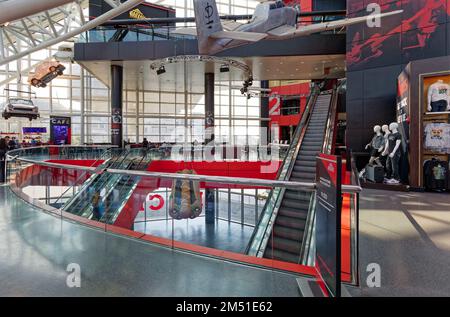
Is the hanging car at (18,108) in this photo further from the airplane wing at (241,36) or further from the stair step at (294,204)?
the stair step at (294,204)

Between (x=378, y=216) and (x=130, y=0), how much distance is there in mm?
11079

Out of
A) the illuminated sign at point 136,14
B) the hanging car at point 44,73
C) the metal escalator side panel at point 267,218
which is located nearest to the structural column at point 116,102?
the illuminated sign at point 136,14

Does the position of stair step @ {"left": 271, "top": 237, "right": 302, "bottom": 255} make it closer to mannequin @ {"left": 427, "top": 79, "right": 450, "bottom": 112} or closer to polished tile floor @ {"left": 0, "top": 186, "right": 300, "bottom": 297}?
polished tile floor @ {"left": 0, "top": 186, "right": 300, "bottom": 297}

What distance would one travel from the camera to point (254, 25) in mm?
13078

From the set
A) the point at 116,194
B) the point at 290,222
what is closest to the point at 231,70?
the point at 290,222

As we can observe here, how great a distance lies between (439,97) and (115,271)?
10653mm

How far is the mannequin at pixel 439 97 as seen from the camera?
9734mm

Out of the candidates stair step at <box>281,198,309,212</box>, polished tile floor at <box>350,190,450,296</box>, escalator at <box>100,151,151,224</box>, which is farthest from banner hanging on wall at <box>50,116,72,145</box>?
polished tile floor at <box>350,190,450,296</box>

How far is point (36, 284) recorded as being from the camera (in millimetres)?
2941

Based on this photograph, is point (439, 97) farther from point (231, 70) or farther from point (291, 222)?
point (231, 70)

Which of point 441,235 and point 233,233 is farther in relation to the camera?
point 233,233

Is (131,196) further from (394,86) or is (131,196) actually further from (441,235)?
(394,86)

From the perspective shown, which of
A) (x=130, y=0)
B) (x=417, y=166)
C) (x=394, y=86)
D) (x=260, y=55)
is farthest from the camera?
(x=260, y=55)
